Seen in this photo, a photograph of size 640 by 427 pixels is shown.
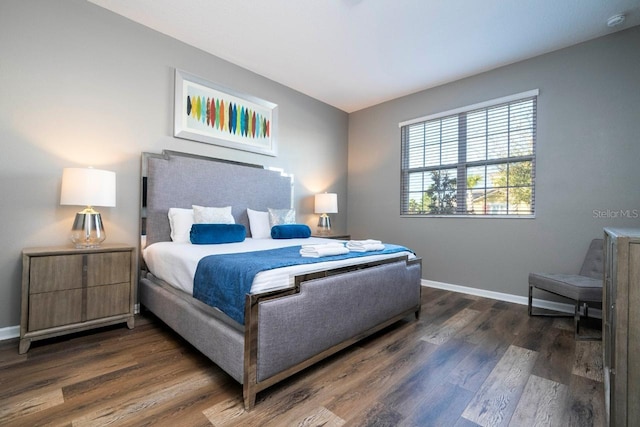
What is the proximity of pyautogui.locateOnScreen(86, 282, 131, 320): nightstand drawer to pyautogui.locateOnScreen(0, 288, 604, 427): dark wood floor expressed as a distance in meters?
0.19

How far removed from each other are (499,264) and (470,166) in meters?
1.28

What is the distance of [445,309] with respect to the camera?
3035 millimetres

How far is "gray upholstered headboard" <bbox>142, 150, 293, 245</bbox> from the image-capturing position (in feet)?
9.19

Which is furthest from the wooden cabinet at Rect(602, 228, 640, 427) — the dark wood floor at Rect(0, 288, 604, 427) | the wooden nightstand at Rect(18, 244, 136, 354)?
the wooden nightstand at Rect(18, 244, 136, 354)

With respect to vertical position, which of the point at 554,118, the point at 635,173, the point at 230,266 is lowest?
the point at 230,266

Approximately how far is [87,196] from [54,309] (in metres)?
0.85

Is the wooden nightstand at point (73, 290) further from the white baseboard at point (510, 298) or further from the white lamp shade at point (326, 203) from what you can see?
the white baseboard at point (510, 298)

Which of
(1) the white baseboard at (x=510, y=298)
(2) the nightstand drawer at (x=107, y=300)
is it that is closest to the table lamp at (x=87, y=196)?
(2) the nightstand drawer at (x=107, y=300)

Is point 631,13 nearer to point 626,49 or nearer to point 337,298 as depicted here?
point 626,49

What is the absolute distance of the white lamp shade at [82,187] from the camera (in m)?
2.17

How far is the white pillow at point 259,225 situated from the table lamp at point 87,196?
141 centimetres

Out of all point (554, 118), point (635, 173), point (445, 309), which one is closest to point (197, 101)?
point (445, 309)

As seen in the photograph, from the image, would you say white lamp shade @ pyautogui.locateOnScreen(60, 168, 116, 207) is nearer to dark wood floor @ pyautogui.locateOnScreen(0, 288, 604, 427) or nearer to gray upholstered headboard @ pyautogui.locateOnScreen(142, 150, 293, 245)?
gray upholstered headboard @ pyautogui.locateOnScreen(142, 150, 293, 245)

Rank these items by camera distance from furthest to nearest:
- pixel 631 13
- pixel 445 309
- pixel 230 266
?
pixel 445 309
pixel 631 13
pixel 230 266
